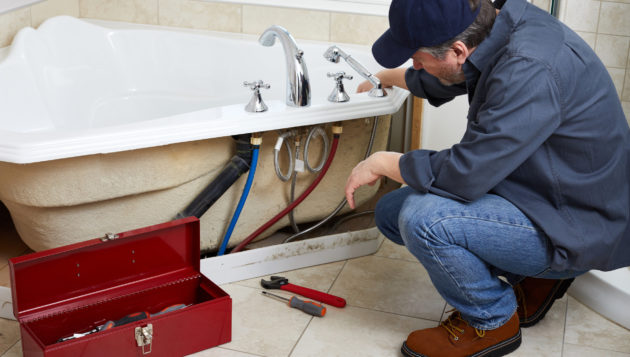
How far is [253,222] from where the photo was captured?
217 cm

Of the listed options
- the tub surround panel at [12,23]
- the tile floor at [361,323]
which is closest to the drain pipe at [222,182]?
the tile floor at [361,323]

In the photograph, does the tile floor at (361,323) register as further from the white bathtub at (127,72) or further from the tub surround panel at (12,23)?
the tub surround panel at (12,23)

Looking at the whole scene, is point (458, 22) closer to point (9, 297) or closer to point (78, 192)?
point (78, 192)

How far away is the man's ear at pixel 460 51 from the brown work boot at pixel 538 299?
746 mm

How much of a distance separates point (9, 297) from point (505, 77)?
1.44m

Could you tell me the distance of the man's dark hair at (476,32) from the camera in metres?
1.48

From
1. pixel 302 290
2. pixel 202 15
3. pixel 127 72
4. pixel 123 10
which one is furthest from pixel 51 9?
pixel 302 290

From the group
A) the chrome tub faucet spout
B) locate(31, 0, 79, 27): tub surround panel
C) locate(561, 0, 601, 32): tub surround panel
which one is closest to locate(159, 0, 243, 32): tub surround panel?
locate(31, 0, 79, 27): tub surround panel

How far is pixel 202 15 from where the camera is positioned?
302cm

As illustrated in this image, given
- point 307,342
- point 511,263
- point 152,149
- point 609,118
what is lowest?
point 307,342

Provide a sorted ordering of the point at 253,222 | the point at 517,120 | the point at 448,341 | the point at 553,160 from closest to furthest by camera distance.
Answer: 1. the point at 517,120
2. the point at 553,160
3. the point at 448,341
4. the point at 253,222

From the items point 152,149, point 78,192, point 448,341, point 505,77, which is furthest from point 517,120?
point 78,192

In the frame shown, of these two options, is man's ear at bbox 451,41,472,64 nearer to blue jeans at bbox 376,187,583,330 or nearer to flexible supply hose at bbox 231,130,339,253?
blue jeans at bbox 376,187,583,330

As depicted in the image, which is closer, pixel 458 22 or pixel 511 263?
pixel 458 22
